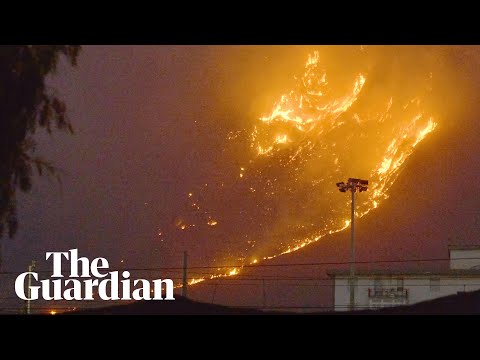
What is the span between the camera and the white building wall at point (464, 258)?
45.6 metres

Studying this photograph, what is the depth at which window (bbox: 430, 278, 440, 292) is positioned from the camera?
134 feet

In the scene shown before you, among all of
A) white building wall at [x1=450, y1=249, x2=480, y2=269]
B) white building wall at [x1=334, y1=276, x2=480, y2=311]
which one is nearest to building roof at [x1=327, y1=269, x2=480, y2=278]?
white building wall at [x1=334, y1=276, x2=480, y2=311]

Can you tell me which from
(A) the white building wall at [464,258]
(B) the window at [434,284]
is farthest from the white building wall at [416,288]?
(A) the white building wall at [464,258]

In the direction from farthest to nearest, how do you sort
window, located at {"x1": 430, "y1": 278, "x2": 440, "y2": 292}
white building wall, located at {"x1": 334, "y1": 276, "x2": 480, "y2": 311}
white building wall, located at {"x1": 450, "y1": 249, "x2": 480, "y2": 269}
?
1. white building wall, located at {"x1": 450, "y1": 249, "x2": 480, "y2": 269}
2. window, located at {"x1": 430, "y1": 278, "x2": 440, "y2": 292}
3. white building wall, located at {"x1": 334, "y1": 276, "x2": 480, "y2": 311}

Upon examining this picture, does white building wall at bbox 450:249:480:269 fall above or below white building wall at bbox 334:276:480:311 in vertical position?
above

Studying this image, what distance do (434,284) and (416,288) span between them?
34.3 inches

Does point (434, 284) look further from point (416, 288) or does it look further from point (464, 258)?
point (464, 258)

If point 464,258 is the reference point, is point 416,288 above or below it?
below

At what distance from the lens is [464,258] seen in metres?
46.2

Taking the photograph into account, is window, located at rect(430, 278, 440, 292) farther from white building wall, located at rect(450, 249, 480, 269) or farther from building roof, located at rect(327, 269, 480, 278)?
white building wall, located at rect(450, 249, 480, 269)

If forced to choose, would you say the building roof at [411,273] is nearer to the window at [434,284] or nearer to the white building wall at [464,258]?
the window at [434,284]

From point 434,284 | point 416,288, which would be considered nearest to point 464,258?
point 434,284
